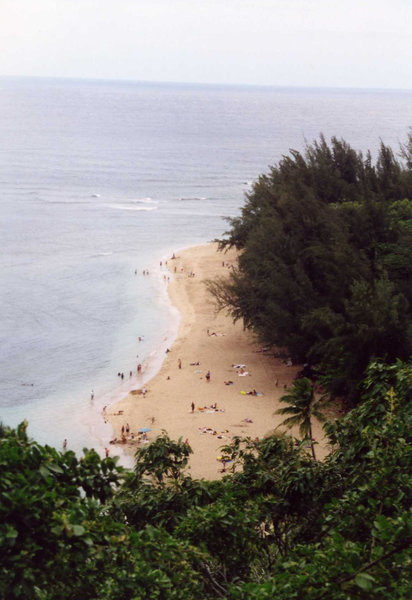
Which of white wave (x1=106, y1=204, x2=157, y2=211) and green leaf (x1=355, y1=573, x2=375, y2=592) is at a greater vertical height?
white wave (x1=106, y1=204, x2=157, y2=211)

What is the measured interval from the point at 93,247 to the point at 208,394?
30721 mm

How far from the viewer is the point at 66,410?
28.5 m

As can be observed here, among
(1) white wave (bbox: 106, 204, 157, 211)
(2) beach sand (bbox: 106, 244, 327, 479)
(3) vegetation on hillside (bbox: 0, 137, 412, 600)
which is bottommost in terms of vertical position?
(2) beach sand (bbox: 106, 244, 327, 479)

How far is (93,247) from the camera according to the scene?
57.5 m

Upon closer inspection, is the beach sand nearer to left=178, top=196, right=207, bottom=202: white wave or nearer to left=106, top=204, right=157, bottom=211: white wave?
left=106, top=204, right=157, bottom=211: white wave

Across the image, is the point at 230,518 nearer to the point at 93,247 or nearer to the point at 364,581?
the point at 364,581

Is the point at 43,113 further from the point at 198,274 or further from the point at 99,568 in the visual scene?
the point at 99,568

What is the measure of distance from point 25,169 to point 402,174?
6767 centimetres

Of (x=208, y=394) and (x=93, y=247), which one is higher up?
(x=93, y=247)

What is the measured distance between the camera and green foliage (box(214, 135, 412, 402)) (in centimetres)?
2498

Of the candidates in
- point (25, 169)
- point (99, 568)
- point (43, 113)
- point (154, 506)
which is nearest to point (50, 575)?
point (99, 568)

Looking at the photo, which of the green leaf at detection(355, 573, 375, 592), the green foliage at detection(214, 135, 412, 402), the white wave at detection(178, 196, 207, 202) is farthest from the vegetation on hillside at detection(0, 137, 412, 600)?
the white wave at detection(178, 196, 207, 202)

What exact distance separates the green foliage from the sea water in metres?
6.81

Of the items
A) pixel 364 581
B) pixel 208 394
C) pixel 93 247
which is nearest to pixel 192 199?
pixel 93 247
